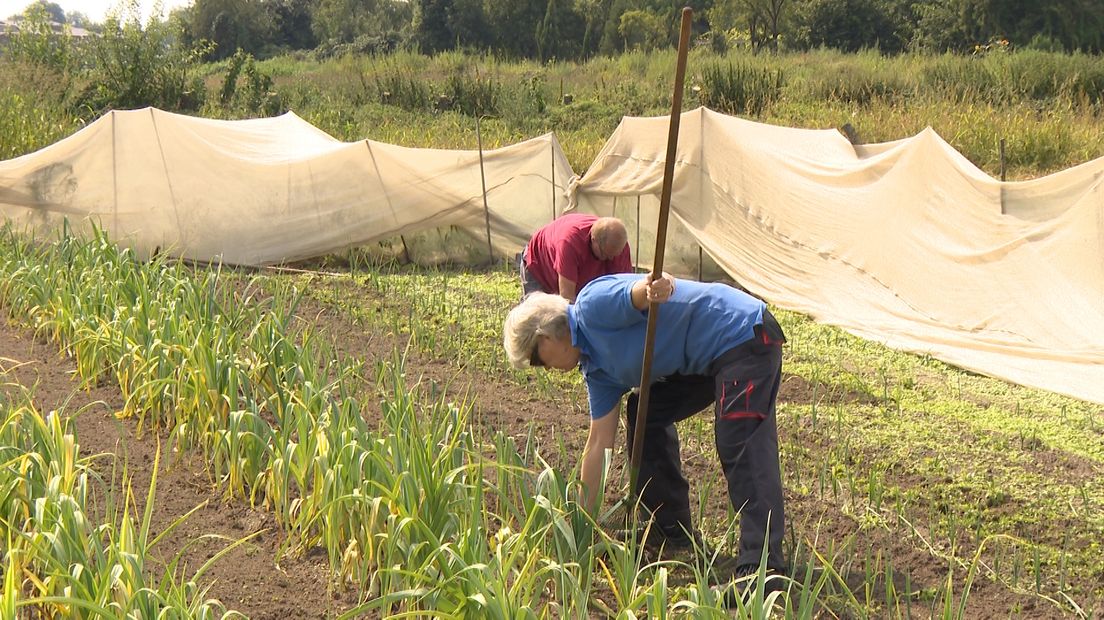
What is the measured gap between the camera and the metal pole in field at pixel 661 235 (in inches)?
116

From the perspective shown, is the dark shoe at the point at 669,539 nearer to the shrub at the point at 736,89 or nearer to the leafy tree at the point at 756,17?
the shrub at the point at 736,89

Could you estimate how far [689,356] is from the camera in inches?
138

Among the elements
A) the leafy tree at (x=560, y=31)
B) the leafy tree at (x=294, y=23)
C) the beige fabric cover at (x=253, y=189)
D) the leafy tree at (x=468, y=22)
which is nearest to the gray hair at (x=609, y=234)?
the beige fabric cover at (x=253, y=189)

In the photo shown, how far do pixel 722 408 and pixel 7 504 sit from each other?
2052 millimetres

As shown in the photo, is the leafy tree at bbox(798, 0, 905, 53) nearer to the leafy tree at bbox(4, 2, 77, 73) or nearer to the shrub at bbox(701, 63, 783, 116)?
the shrub at bbox(701, 63, 783, 116)

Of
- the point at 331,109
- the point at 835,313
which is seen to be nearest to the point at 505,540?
the point at 835,313

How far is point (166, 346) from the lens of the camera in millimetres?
4621

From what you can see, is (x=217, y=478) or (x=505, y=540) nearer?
(x=505, y=540)

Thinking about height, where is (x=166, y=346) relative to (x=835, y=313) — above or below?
above

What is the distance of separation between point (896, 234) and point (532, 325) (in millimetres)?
4642

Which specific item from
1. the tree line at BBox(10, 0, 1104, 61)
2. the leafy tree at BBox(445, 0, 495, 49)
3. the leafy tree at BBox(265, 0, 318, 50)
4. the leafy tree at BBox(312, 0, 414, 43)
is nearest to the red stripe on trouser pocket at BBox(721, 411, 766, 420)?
the tree line at BBox(10, 0, 1104, 61)

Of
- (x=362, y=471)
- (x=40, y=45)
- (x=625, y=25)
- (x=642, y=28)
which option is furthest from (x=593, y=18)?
(x=362, y=471)

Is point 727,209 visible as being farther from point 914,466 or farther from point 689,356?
point 689,356

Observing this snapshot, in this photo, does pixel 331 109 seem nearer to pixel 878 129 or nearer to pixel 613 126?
pixel 613 126
